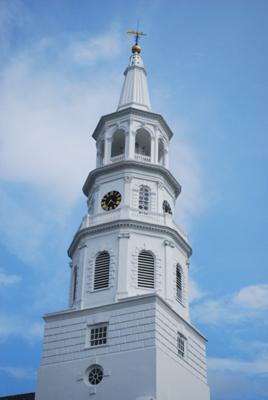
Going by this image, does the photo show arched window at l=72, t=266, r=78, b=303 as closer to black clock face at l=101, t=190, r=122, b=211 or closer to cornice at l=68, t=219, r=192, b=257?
cornice at l=68, t=219, r=192, b=257

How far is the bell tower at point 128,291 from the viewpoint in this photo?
42531mm

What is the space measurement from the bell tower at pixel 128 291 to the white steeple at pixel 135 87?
2.09 metres

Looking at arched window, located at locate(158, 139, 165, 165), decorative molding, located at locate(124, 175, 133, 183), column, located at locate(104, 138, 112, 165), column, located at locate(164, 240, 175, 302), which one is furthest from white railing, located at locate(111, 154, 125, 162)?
column, located at locate(164, 240, 175, 302)

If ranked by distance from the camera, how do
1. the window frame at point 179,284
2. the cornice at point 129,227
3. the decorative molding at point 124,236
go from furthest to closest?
the cornice at point 129,227, the window frame at point 179,284, the decorative molding at point 124,236

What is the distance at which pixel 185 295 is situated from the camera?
4906cm

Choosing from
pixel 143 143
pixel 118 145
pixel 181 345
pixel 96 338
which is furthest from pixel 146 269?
pixel 118 145

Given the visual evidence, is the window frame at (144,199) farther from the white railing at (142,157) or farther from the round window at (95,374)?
the round window at (95,374)

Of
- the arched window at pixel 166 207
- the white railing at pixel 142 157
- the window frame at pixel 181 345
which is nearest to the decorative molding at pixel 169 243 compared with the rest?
the arched window at pixel 166 207

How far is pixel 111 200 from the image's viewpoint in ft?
168

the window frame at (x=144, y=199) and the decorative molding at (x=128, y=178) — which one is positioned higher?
the decorative molding at (x=128, y=178)

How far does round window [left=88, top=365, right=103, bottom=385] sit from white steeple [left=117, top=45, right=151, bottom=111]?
23.0 meters

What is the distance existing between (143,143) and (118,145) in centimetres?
213

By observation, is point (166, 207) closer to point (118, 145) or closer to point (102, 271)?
point (118, 145)

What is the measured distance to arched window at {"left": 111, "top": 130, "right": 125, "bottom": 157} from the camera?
5609 centimetres
